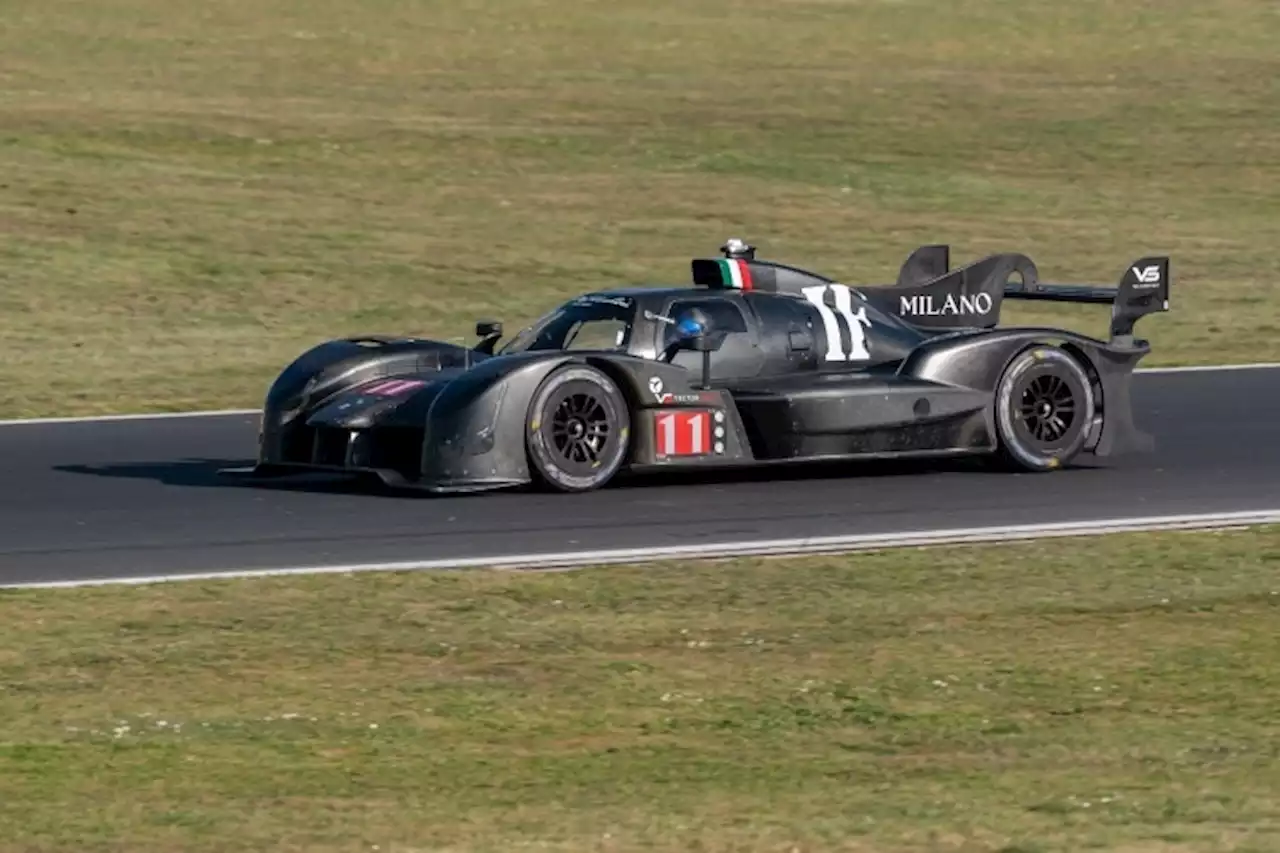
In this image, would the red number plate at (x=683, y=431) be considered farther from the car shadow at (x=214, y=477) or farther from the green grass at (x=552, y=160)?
the green grass at (x=552, y=160)

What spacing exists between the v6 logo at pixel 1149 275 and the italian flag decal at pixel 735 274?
7.62 ft

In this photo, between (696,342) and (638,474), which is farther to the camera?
(638,474)

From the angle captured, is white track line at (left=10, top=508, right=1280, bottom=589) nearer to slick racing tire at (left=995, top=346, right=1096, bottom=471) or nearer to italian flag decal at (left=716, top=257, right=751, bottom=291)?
slick racing tire at (left=995, top=346, right=1096, bottom=471)

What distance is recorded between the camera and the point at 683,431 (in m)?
14.6

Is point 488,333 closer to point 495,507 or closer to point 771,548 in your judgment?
point 495,507

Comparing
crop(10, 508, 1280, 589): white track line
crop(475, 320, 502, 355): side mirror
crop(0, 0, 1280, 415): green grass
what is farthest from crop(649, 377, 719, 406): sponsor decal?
crop(0, 0, 1280, 415): green grass

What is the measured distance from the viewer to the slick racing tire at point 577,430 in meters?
14.2

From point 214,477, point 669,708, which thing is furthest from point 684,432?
point 669,708

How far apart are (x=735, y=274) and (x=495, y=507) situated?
2.46m

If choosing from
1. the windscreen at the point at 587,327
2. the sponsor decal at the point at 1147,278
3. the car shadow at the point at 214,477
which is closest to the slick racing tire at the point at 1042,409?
the sponsor decal at the point at 1147,278

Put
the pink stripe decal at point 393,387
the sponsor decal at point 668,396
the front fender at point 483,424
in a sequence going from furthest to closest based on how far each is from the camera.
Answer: the pink stripe decal at point 393,387, the sponsor decal at point 668,396, the front fender at point 483,424

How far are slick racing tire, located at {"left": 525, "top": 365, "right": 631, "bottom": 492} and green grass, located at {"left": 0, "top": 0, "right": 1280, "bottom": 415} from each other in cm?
654

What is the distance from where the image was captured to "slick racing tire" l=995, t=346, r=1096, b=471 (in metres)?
15.4

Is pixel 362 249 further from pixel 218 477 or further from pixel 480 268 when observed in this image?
pixel 218 477
